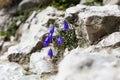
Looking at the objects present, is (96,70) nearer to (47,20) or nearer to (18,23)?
(47,20)

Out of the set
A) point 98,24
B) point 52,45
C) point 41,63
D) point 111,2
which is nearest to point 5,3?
point 52,45

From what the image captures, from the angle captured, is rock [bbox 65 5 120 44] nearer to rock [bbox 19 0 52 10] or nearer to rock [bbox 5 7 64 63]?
rock [bbox 5 7 64 63]

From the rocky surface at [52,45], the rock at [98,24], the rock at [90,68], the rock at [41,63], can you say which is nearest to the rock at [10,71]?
the rocky surface at [52,45]

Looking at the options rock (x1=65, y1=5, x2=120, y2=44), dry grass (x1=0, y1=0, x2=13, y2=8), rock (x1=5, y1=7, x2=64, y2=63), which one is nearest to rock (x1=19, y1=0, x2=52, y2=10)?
rock (x1=5, y1=7, x2=64, y2=63)

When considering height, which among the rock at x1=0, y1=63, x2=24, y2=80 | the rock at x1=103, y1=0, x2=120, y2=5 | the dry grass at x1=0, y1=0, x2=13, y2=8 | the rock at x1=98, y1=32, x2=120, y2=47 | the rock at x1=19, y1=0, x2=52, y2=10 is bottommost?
the rock at x1=0, y1=63, x2=24, y2=80

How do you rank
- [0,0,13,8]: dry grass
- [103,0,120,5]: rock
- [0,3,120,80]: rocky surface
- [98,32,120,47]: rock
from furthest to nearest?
1. [0,0,13,8]: dry grass
2. [103,0,120,5]: rock
3. [0,3,120,80]: rocky surface
4. [98,32,120,47]: rock

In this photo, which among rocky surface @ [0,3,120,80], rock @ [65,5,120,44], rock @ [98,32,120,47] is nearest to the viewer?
rock @ [98,32,120,47]

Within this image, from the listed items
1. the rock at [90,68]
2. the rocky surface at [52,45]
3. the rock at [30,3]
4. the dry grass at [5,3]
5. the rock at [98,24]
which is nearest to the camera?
the rock at [90,68]

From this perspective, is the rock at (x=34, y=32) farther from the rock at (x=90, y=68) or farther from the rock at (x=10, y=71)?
the rock at (x=90, y=68)

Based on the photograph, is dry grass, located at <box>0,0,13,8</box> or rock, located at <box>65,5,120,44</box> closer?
rock, located at <box>65,5,120,44</box>
